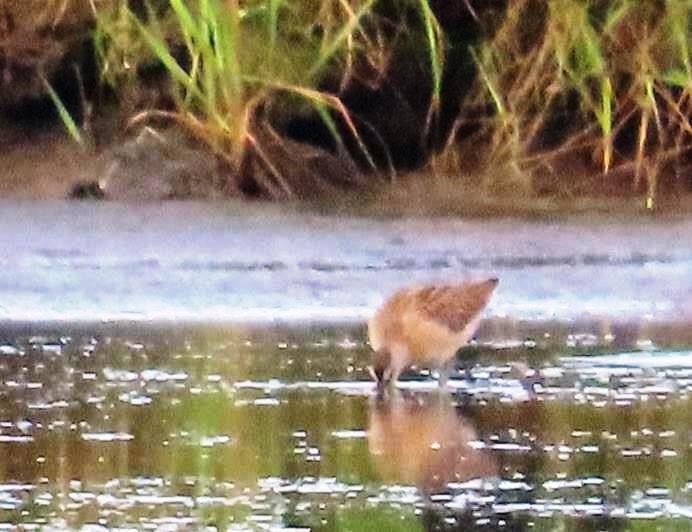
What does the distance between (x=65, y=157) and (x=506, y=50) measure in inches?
55.7

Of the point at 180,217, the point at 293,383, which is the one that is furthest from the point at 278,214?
the point at 293,383

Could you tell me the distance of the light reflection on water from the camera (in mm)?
2551

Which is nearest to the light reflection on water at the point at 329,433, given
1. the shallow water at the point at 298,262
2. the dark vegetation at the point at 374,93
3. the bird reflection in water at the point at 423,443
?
the bird reflection in water at the point at 423,443

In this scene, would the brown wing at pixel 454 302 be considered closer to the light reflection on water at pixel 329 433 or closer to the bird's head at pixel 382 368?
the light reflection on water at pixel 329 433

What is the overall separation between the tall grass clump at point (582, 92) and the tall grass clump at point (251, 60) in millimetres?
243

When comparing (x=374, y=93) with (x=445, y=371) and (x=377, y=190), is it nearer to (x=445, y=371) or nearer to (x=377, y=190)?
(x=377, y=190)

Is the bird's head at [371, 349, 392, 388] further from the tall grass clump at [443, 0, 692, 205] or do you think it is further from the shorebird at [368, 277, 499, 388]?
the tall grass clump at [443, 0, 692, 205]

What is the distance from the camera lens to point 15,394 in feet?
11.0

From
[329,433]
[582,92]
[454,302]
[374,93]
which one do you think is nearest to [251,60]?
[374,93]

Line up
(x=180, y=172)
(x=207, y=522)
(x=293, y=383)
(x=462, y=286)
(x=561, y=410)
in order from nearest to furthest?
(x=207, y=522), (x=561, y=410), (x=293, y=383), (x=462, y=286), (x=180, y=172)

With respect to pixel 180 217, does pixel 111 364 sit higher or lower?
lower

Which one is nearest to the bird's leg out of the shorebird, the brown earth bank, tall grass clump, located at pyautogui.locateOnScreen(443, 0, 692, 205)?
the shorebird

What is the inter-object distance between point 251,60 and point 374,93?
0.51 metres

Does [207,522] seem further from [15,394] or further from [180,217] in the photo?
[180,217]
